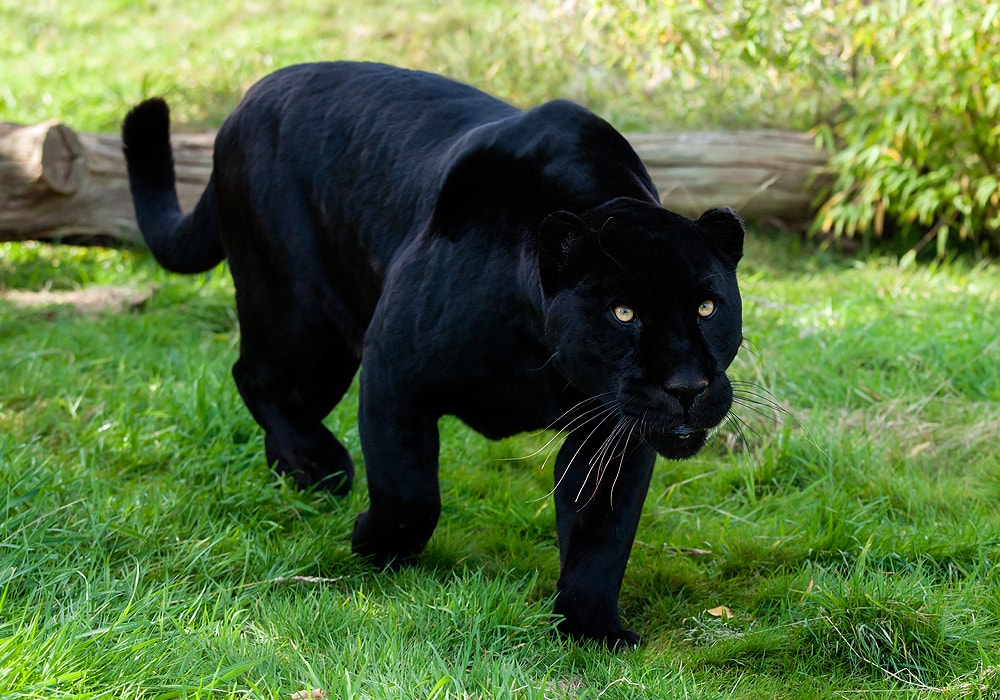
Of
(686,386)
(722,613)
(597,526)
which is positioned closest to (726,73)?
(722,613)

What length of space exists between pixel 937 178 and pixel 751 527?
4.09 m

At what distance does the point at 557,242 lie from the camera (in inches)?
99.6

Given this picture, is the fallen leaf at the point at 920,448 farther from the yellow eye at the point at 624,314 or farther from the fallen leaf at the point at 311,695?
the fallen leaf at the point at 311,695

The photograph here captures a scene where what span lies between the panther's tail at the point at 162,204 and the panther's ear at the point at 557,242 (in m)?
1.84

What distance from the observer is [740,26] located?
6988 millimetres

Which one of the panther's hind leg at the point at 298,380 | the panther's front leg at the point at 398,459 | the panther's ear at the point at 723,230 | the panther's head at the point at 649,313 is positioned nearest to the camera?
the panther's head at the point at 649,313

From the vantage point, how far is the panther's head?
2404 millimetres

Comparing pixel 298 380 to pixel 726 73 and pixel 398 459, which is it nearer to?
pixel 398 459

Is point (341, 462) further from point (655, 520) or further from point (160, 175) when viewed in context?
point (160, 175)

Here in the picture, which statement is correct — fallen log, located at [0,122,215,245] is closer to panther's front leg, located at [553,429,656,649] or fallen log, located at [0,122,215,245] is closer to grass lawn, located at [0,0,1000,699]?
grass lawn, located at [0,0,1000,699]

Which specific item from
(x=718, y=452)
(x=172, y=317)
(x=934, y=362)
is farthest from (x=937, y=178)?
(x=172, y=317)

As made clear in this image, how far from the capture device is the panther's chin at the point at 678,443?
97.3 inches

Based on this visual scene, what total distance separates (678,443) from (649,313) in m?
0.31

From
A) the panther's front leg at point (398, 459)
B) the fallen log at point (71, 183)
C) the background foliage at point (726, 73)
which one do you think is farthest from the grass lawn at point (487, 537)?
the background foliage at point (726, 73)
